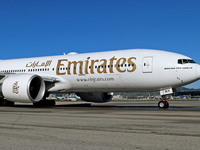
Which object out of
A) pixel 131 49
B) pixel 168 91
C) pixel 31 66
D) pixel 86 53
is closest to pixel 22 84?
pixel 31 66

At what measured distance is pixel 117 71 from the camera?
1830cm

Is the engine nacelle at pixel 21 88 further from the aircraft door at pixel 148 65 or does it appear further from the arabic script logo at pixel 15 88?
the aircraft door at pixel 148 65

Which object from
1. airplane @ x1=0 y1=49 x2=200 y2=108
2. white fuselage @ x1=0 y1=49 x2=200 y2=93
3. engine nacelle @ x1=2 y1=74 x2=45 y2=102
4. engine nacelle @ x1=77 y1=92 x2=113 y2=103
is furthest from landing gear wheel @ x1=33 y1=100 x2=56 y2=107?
engine nacelle @ x1=2 y1=74 x2=45 y2=102

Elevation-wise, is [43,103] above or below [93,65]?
below

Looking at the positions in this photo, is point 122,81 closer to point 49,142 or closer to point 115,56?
point 115,56

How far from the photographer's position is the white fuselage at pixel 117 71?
17.1 meters

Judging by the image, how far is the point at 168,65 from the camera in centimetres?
1719

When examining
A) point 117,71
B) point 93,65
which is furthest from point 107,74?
point 93,65

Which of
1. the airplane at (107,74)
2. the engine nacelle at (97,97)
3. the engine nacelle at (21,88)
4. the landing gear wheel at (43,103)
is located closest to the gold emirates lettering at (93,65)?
the airplane at (107,74)

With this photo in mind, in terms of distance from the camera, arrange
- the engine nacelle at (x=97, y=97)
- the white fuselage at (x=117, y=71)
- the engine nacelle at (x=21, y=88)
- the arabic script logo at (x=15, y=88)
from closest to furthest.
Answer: the white fuselage at (x=117, y=71) → the engine nacelle at (x=21, y=88) → the arabic script logo at (x=15, y=88) → the engine nacelle at (x=97, y=97)

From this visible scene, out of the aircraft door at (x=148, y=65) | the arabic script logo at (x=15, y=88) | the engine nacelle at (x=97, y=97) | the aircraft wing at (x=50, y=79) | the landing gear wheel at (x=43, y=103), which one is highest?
the aircraft door at (x=148, y=65)

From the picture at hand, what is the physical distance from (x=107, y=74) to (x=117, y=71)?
839 millimetres

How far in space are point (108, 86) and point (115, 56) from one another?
237 cm

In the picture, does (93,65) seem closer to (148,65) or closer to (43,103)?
(148,65)
